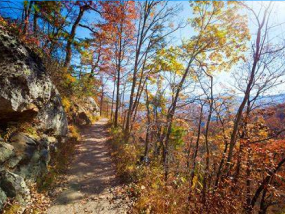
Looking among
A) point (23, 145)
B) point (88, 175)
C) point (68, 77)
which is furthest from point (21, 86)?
point (68, 77)

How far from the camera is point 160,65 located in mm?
11992

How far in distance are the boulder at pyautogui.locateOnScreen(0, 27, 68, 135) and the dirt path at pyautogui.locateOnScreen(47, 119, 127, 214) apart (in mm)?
2458

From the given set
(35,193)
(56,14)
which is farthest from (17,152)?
(56,14)

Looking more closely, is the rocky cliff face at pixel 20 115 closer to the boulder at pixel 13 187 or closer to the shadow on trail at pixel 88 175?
the boulder at pixel 13 187

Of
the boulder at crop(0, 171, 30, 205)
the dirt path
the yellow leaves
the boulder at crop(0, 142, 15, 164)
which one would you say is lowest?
the dirt path

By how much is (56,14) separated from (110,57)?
6.37 metres

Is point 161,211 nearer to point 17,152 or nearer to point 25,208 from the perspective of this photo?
point 25,208

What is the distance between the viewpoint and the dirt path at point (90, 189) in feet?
15.7

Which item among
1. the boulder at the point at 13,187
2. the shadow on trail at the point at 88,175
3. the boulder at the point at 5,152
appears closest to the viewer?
the boulder at the point at 13,187

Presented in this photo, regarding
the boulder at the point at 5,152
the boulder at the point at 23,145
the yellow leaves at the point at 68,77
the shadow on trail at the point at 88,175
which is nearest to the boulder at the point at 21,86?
the boulder at the point at 23,145

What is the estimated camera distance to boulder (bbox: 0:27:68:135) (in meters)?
4.84

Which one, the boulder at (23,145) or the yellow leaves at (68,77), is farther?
the yellow leaves at (68,77)

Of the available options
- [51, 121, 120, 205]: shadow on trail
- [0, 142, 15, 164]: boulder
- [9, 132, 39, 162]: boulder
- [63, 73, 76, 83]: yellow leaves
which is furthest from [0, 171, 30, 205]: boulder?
[63, 73, 76, 83]: yellow leaves

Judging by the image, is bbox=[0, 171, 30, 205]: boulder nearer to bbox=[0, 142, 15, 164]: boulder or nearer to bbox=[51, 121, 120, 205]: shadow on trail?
bbox=[0, 142, 15, 164]: boulder
